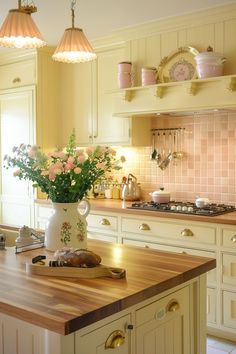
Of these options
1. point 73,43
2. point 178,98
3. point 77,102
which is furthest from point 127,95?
point 73,43

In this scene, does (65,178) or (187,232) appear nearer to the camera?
(65,178)

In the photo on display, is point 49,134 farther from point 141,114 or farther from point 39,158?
point 39,158

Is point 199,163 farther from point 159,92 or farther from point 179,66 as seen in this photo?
point 179,66

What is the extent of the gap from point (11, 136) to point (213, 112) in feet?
7.18

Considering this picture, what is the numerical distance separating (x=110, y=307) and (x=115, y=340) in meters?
0.18

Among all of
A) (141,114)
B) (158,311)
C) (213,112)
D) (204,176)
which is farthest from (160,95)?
(158,311)

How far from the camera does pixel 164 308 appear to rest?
1.75m

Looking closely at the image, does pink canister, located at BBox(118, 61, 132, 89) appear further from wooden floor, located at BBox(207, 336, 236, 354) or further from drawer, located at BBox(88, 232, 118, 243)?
wooden floor, located at BBox(207, 336, 236, 354)

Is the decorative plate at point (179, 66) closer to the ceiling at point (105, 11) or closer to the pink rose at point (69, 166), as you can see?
the ceiling at point (105, 11)

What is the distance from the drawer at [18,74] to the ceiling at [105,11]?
2.14 ft

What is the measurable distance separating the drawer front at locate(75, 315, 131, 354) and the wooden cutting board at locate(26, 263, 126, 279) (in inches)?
7.6

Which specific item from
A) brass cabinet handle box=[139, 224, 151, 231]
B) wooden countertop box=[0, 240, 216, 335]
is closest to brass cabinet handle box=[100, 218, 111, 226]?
brass cabinet handle box=[139, 224, 151, 231]

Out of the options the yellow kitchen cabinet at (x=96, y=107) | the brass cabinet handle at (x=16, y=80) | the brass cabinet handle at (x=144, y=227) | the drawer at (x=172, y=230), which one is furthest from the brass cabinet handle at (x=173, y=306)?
the brass cabinet handle at (x=16, y=80)

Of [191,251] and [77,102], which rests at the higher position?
[77,102]
